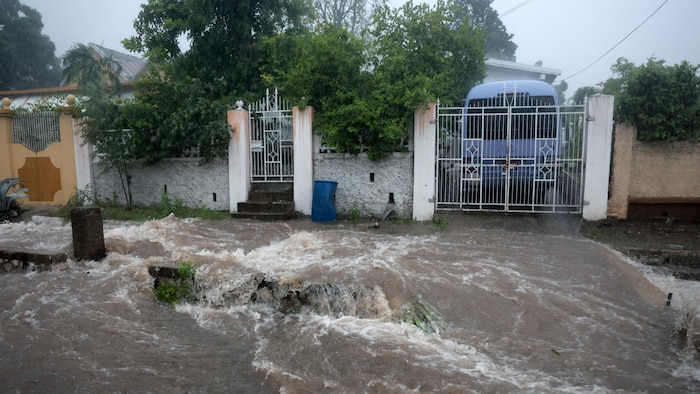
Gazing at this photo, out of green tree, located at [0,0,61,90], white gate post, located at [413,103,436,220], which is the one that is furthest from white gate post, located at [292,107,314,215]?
green tree, located at [0,0,61,90]

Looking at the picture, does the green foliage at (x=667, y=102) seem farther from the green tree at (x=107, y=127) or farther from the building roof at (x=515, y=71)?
the building roof at (x=515, y=71)

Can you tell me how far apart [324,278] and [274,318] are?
2.59ft

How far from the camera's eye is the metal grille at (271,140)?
408 inches

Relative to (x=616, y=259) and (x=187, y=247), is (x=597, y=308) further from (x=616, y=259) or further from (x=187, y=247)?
(x=187, y=247)

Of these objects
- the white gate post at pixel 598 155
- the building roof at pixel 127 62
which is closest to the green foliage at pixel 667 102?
the white gate post at pixel 598 155

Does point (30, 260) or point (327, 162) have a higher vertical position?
point (327, 162)

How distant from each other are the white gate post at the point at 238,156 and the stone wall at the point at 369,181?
1646 millimetres

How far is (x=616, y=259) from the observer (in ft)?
22.5

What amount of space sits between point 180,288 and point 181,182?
18.0ft

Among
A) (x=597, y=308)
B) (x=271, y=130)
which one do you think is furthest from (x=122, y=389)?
(x=271, y=130)

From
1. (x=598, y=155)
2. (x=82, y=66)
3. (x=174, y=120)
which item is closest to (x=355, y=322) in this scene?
(x=598, y=155)

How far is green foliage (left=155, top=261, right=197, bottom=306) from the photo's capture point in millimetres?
5922

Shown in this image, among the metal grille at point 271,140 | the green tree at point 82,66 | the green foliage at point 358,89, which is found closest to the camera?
the green foliage at point 358,89

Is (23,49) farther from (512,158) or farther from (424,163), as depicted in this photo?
(512,158)
